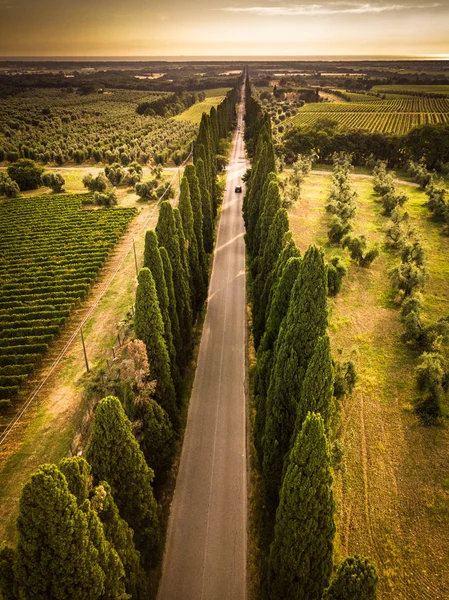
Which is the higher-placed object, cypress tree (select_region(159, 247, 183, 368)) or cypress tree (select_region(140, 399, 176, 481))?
cypress tree (select_region(159, 247, 183, 368))

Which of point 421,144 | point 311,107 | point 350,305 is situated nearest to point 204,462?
point 350,305

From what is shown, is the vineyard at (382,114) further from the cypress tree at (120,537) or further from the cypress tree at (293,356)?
the cypress tree at (120,537)

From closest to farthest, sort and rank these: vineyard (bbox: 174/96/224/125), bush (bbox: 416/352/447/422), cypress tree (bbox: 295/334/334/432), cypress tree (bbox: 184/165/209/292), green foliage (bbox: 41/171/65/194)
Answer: cypress tree (bbox: 295/334/334/432) → bush (bbox: 416/352/447/422) → cypress tree (bbox: 184/165/209/292) → green foliage (bbox: 41/171/65/194) → vineyard (bbox: 174/96/224/125)

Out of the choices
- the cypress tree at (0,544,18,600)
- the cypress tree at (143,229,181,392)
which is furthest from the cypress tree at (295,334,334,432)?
the cypress tree at (0,544,18,600)

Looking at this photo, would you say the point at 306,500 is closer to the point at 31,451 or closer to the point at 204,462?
the point at 204,462

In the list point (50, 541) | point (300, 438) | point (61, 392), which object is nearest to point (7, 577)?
point (50, 541)

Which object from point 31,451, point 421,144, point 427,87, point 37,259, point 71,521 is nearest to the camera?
point 71,521

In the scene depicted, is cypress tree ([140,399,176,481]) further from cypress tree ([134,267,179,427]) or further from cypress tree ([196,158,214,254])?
cypress tree ([196,158,214,254])
